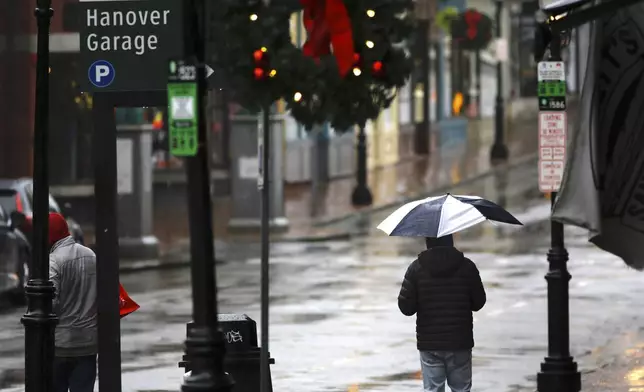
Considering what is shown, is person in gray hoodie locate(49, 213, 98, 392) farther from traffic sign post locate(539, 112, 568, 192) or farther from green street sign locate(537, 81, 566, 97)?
green street sign locate(537, 81, 566, 97)

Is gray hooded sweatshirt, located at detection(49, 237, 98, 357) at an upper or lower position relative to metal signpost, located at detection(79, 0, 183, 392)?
lower

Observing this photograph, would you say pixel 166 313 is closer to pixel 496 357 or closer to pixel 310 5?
pixel 496 357

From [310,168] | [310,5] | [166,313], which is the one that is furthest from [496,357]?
[310,168]

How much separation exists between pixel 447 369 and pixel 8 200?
13.2 meters

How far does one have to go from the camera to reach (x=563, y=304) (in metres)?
15.6

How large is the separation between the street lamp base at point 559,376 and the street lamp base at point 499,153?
35.6 meters

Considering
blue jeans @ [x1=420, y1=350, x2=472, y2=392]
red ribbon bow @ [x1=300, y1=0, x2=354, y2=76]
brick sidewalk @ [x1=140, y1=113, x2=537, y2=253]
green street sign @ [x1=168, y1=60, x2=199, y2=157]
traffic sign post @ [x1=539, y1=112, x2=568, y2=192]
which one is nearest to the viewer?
red ribbon bow @ [x1=300, y1=0, x2=354, y2=76]

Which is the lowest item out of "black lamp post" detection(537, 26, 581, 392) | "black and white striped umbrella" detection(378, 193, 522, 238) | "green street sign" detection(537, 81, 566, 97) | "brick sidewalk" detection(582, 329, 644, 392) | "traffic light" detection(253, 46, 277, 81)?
"brick sidewalk" detection(582, 329, 644, 392)

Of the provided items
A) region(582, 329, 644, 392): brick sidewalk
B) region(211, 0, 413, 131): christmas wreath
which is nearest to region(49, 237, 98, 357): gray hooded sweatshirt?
region(211, 0, 413, 131): christmas wreath

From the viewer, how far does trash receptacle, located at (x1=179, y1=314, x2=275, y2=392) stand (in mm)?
12953

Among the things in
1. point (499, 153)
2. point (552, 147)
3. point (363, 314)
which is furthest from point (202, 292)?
point (499, 153)

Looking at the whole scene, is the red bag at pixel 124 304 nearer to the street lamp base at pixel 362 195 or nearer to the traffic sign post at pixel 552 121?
the traffic sign post at pixel 552 121

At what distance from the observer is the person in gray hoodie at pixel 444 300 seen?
12031 millimetres

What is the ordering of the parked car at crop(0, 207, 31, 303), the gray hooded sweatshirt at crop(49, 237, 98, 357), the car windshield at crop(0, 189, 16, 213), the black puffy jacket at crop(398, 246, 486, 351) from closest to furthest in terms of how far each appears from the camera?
the black puffy jacket at crop(398, 246, 486, 351) < the gray hooded sweatshirt at crop(49, 237, 98, 357) < the parked car at crop(0, 207, 31, 303) < the car windshield at crop(0, 189, 16, 213)
